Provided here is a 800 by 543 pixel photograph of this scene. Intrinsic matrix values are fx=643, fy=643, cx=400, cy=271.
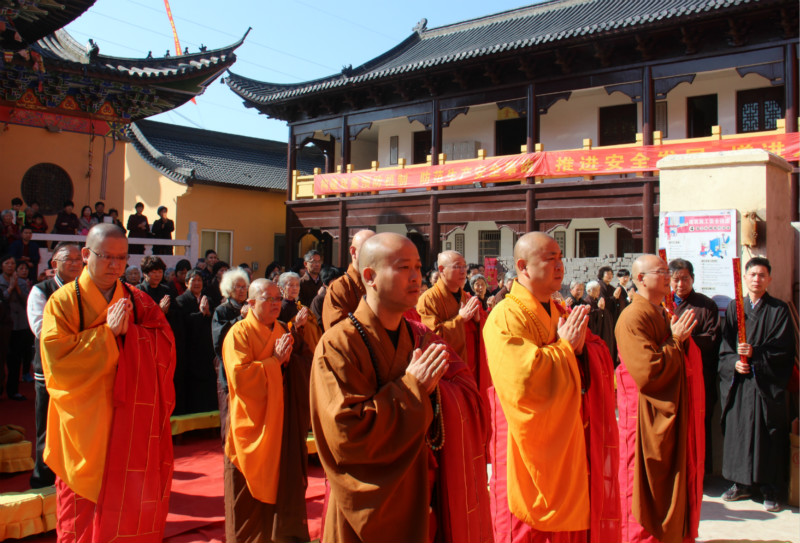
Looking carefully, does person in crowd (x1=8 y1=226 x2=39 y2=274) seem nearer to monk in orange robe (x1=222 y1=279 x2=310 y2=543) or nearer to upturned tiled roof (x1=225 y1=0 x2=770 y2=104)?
monk in orange robe (x1=222 y1=279 x2=310 y2=543)

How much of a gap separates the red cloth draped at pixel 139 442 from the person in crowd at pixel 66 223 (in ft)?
22.5

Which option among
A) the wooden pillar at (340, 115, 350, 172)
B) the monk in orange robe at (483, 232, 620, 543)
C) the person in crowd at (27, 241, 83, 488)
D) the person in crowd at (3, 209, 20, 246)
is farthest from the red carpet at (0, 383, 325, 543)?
the wooden pillar at (340, 115, 350, 172)

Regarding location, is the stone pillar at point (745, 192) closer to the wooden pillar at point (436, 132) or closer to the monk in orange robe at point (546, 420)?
the monk in orange robe at point (546, 420)

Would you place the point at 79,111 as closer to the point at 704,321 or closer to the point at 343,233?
the point at 343,233

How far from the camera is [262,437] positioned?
3709 mm

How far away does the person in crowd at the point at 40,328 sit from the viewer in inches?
163

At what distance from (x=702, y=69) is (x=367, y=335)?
11.1 m

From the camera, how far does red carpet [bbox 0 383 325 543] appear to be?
13.1 ft

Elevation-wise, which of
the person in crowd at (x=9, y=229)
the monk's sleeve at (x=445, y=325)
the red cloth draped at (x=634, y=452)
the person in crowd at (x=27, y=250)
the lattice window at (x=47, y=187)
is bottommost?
the red cloth draped at (x=634, y=452)

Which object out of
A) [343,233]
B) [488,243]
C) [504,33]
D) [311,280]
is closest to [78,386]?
[311,280]

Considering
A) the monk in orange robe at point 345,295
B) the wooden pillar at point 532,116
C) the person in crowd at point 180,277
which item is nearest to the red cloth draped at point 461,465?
the monk in orange robe at point 345,295

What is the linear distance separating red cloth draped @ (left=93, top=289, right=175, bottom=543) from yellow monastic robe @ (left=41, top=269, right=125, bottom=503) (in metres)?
0.06

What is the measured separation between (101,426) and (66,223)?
23.9 ft

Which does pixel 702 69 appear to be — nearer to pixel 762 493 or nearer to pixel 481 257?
pixel 481 257
